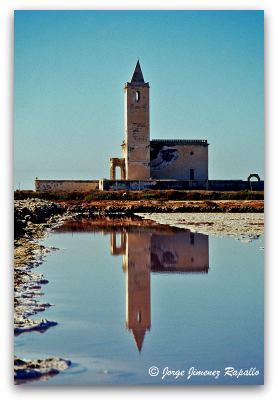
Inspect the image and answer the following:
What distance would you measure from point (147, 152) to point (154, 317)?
28.4 metres

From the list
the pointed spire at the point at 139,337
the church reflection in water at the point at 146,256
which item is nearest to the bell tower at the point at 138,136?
the church reflection in water at the point at 146,256

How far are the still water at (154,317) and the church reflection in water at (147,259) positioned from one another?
17 mm

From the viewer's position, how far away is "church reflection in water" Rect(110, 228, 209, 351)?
6477 mm

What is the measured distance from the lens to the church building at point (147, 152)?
33750 millimetres

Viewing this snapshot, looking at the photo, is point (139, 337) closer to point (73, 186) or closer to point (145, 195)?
point (145, 195)

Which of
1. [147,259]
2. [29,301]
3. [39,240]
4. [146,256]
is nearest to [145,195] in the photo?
[39,240]

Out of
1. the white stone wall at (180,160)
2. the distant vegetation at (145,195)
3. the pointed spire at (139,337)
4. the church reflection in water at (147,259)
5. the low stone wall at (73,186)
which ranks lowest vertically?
the pointed spire at (139,337)

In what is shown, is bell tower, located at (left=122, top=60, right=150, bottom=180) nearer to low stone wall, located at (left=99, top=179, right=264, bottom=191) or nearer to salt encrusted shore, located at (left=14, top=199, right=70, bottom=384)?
low stone wall, located at (left=99, top=179, right=264, bottom=191)

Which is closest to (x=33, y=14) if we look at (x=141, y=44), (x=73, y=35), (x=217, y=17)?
(x=73, y=35)

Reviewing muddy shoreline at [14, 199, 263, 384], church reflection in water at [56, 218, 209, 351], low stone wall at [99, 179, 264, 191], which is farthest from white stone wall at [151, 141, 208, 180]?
church reflection in water at [56, 218, 209, 351]

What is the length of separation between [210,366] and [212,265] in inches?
162

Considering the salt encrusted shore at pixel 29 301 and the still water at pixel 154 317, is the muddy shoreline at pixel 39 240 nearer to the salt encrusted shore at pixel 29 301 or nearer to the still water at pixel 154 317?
the salt encrusted shore at pixel 29 301
